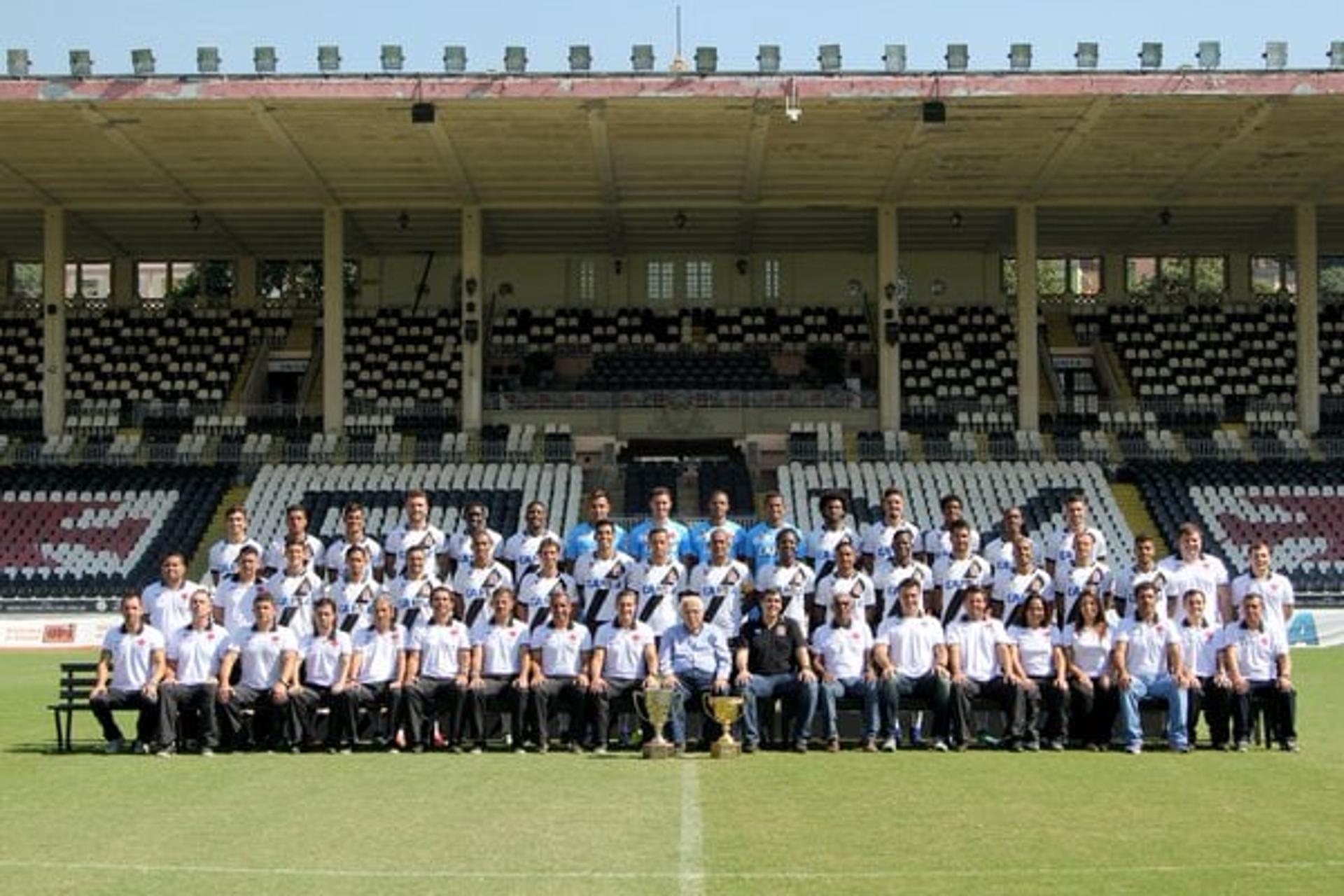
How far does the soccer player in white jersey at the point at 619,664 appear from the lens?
14977 mm

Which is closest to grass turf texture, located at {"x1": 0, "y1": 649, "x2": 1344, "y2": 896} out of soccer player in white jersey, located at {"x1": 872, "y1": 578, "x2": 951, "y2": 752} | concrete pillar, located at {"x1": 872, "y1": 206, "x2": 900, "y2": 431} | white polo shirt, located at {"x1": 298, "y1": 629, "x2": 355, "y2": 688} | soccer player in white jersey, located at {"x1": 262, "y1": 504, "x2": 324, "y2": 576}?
soccer player in white jersey, located at {"x1": 872, "y1": 578, "x2": 951, "y2": 752}

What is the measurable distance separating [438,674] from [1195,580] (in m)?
5.76

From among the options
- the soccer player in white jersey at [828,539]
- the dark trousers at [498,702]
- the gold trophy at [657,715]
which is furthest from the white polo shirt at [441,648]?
the soccer player in white jersey at [828,539]

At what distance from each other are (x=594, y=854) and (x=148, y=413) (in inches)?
1384

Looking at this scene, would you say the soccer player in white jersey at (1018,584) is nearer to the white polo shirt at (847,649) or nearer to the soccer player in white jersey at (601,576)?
the white polo shirt at (847,649)

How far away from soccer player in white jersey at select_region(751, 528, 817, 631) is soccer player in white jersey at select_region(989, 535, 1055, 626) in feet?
4.58

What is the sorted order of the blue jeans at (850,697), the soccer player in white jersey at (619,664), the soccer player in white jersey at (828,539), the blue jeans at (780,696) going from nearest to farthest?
the blue jeans at (780,696) → the blue jeans at (850,697) → the soccer player in white jersey at (619,664) → the soccer player in white jersey at (828,539)

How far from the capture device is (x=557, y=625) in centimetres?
1521

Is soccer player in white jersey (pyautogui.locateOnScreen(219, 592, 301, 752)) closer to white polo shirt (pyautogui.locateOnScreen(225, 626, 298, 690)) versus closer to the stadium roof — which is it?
white polo shirt (pyautogui.locateOnScreen(225, 626, 298, 690))

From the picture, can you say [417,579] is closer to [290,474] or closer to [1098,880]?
[1098,880]

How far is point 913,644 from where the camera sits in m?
15.2

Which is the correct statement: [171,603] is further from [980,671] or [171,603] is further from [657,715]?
[980,671]

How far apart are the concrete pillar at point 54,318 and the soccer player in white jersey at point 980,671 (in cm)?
2933

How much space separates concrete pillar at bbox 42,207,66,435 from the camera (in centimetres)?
4066
